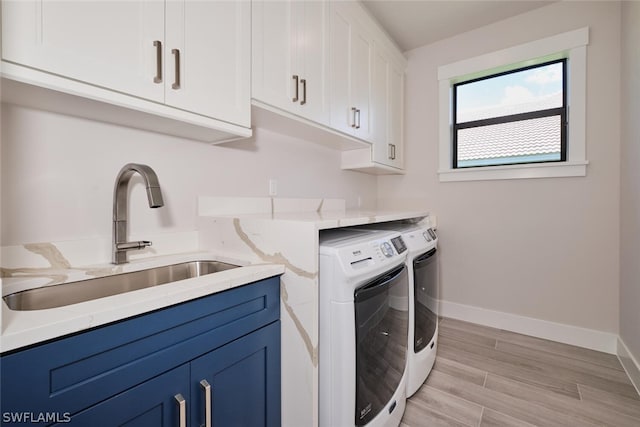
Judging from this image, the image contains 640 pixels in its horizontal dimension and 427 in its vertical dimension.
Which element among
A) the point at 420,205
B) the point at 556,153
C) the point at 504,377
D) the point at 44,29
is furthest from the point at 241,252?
the point at 556,153

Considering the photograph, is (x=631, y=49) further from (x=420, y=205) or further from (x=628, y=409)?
(x=628, y=409)

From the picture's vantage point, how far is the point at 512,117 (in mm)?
2439

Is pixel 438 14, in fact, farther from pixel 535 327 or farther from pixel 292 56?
pixel 535 327

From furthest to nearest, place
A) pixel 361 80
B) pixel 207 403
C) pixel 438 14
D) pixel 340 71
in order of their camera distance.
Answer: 1. pixel 438 14
2. pixel 361 80
3. pixel 340 71
4. pixel 207 403

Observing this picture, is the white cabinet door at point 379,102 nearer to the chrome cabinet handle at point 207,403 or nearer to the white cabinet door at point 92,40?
the white cabinet door at point 92,40

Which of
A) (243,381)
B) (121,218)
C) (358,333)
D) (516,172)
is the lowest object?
(243,381)

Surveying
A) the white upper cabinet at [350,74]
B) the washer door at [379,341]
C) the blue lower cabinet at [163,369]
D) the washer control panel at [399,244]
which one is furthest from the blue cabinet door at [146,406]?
the white upper cabinet at [350,74]

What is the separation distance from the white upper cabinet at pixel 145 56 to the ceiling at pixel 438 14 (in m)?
1.49

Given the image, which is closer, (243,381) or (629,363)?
(243,381)

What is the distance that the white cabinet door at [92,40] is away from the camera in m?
0.73

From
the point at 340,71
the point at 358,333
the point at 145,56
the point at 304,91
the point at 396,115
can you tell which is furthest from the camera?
the point at 396,115

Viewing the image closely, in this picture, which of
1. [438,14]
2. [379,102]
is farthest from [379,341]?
[438,14]

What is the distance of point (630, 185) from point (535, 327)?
1.24m

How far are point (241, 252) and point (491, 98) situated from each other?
8.47ft
